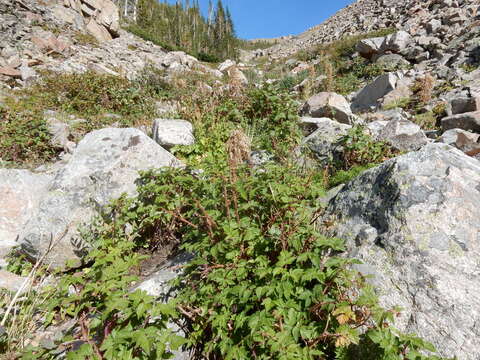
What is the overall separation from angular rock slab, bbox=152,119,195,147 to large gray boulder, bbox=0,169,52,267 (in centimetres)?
249

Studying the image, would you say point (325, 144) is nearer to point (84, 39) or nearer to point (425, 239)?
point (425, 239)

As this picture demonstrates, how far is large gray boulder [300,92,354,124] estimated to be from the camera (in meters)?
7.62

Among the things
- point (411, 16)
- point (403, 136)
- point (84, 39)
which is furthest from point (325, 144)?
point (84, 39)

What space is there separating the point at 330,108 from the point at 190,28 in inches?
2247

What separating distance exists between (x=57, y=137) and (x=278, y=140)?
19.1ft

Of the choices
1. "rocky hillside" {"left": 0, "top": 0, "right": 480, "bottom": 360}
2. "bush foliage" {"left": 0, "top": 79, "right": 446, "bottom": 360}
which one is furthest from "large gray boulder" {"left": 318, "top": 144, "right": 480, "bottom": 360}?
"bush foliage" {"left": 0, "top": 79, "right": 446, "bottom": 360}

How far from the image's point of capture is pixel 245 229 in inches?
106

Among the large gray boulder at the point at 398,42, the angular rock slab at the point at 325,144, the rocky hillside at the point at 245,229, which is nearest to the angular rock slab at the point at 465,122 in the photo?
the rocky hillside at the point at 245,229

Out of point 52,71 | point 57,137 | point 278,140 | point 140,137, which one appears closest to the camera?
point 140,137

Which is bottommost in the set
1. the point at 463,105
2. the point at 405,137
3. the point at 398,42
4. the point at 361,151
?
the point at 361,151

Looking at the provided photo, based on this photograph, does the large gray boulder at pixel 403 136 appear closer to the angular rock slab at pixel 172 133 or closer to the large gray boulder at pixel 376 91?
the angular rock slab at pixel 172 133

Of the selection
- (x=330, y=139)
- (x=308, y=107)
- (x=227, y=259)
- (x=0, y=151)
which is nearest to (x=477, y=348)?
(x=227, y=259)

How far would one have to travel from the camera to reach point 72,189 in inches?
170

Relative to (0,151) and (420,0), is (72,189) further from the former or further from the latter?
(420,0)
